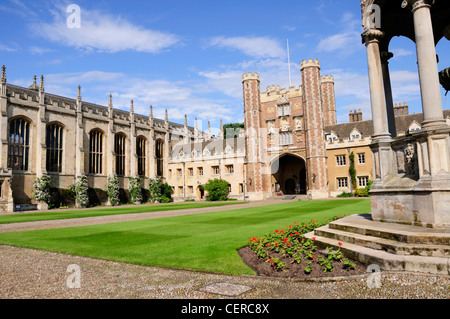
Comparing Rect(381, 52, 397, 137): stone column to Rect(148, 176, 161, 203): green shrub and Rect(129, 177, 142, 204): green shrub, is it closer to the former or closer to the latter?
Rect(129, 177, 142, 204): green shrub

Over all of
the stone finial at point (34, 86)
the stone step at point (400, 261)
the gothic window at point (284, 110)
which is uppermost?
the stone finial at point (34, 86)

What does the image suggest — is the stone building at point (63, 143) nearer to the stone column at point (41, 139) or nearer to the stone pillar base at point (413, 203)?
the stone column at point (41, 139)

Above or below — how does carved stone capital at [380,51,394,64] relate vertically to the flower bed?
above

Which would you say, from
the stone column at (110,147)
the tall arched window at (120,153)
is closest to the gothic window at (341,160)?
the stone column at (110,147)

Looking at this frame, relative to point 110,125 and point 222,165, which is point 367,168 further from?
point 110,125

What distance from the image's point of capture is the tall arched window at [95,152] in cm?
3959

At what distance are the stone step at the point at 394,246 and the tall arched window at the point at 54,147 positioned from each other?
3647 centimetres

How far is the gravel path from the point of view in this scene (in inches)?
→ 157

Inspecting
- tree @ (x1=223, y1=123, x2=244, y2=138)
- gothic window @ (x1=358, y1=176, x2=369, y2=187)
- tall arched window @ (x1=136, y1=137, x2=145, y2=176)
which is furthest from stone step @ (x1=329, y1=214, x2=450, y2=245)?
tree @ (x1=223, y1=123, x2=244, y2=138)

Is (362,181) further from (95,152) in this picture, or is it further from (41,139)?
(41,139)

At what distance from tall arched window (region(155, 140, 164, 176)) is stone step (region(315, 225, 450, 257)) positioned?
44.9 metres

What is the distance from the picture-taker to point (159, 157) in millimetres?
50312

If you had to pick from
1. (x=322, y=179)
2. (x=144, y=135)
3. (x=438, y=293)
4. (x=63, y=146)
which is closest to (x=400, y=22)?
(x=438, y=293)

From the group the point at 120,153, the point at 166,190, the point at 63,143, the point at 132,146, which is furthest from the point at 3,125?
the point at 166,190
